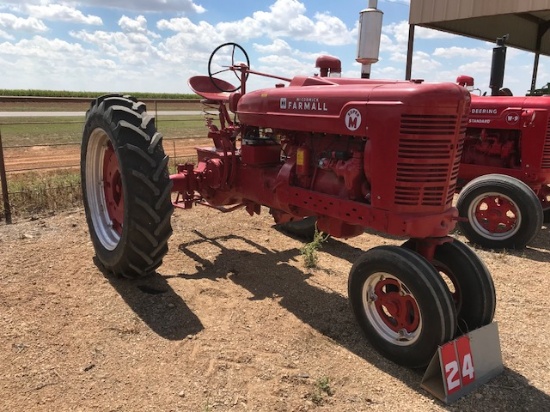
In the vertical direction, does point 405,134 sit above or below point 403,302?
above

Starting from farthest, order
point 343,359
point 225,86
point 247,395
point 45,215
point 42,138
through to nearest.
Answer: point 42,138, point 45,215, point 225,86, point 343,359, point 247,395

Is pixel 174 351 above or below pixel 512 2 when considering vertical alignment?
below

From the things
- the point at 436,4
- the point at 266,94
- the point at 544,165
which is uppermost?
the point at 436,4

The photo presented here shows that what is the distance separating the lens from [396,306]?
2.79 metres

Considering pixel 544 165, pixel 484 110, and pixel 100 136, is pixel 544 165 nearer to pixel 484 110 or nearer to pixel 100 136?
pixel 484 110

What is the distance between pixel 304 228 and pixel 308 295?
140cm

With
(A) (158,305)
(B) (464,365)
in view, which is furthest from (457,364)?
(A) (158,305)

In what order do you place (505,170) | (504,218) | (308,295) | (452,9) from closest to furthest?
(308,295) → (504,218) → (505,170) → (452,9)

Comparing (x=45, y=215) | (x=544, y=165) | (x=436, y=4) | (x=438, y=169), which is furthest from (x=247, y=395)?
(x=436, y=4)

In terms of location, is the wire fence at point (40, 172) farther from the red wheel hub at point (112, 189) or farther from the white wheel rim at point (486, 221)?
the white wheel rim at point (486, 221)

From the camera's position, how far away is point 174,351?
2852 mm

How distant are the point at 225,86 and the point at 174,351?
2920mm

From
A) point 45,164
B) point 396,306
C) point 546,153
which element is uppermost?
point 546,153

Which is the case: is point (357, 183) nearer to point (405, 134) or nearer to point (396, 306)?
point (405, 134)
